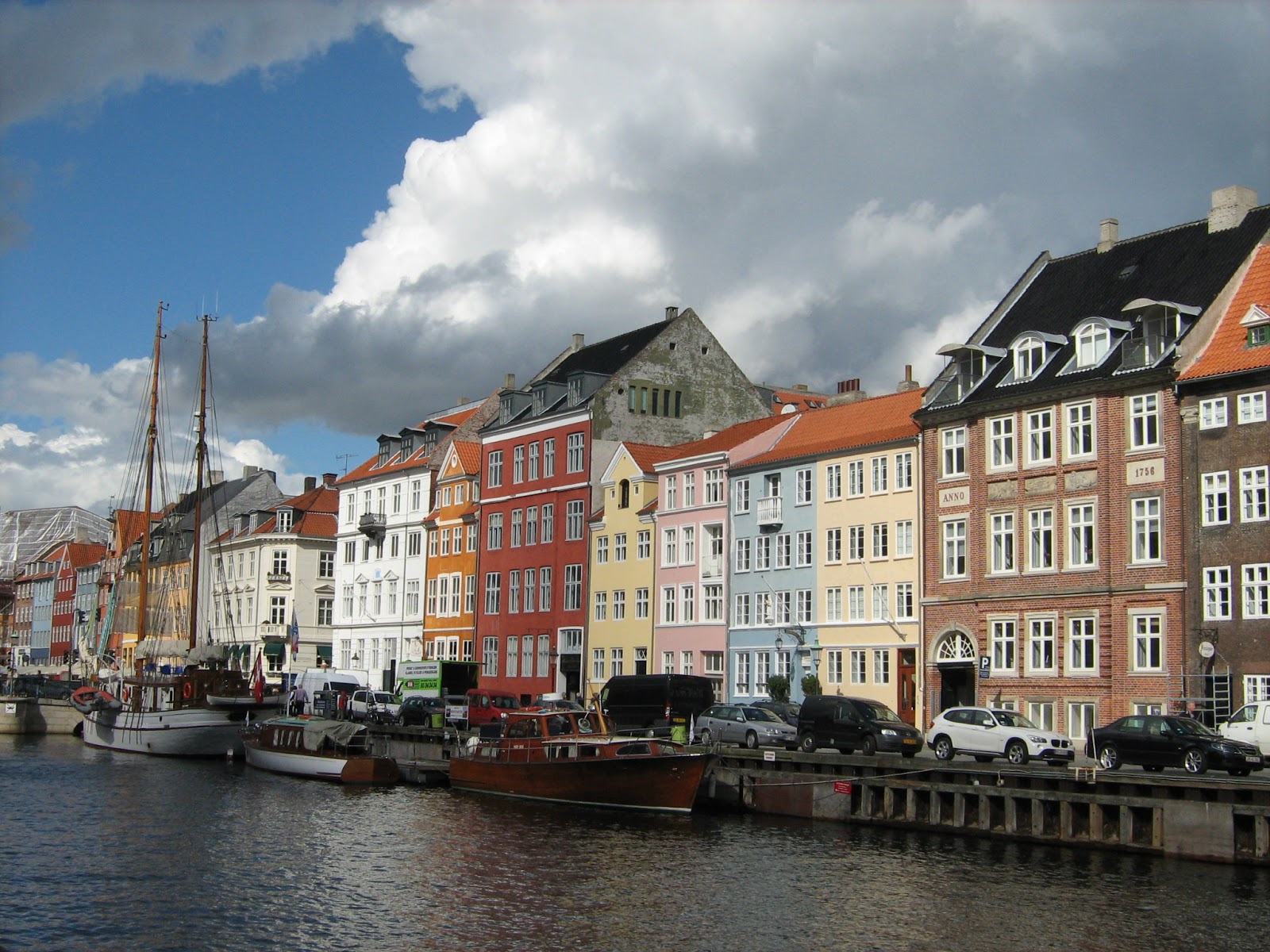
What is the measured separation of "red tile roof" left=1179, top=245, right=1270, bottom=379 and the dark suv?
15.9 metres

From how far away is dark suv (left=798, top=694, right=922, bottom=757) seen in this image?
1816 inches

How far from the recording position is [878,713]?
157 feet

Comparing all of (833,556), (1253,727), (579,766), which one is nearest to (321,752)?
(579,766)

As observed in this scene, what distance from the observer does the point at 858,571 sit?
210 feet

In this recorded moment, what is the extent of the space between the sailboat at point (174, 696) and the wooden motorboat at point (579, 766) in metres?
21.0

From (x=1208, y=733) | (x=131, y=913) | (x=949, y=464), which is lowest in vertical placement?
(x=131, y=913)

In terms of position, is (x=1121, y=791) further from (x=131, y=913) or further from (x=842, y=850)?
(x=131, y=913)

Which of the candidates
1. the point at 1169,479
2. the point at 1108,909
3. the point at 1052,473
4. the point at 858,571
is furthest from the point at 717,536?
the point at 1108,909

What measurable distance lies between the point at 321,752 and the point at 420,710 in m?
9.20

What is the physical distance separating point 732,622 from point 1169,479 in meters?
24.2

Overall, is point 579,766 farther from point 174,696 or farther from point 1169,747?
point 174,696

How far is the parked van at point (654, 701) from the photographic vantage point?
191ft

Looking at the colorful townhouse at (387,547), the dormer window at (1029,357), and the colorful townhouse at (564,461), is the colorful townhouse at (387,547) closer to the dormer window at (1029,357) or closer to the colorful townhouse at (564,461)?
the colorful townhouse at (564,461)

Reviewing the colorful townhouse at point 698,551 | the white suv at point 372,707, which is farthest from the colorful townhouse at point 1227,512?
the white suv at point 372,707
